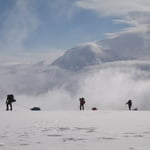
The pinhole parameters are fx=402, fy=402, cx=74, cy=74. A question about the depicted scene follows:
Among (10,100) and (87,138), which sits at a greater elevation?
(10,100)

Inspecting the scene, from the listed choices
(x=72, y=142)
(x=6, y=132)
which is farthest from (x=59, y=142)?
(x=6, y=132)

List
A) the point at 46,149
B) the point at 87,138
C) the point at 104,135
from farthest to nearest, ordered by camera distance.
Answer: the point at 104,135
the point at 87,138
the point at 46,149

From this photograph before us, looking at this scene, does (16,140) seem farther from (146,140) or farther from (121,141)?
(146,140)

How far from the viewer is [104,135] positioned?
17.3m

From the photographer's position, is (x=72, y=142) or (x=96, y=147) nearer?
(x=96, y=147)

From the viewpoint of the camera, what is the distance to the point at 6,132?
18.4 meters

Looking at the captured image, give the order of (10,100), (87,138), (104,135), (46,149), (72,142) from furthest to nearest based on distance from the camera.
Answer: (10,100) → (104,135) → (87,138) → (72,142) → (46,149)

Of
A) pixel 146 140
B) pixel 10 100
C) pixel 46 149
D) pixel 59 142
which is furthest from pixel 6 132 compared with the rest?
pixel 10 100

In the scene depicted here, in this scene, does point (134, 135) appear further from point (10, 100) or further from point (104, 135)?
point (10, 100)

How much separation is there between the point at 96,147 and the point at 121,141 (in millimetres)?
1769

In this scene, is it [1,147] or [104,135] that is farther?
[104,135]

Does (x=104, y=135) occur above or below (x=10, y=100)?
below

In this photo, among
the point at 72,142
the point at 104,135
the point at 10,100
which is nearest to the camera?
the point at 72,142

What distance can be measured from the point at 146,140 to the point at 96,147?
2627 millimetres
